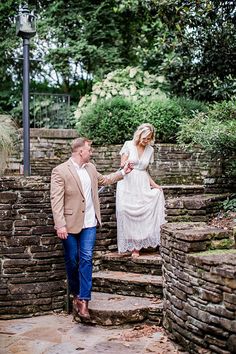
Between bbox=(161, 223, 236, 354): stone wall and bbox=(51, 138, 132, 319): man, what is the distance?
0.76m

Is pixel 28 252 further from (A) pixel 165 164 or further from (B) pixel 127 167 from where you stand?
(A) pixel 165 164

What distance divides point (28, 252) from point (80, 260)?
2.90 feet

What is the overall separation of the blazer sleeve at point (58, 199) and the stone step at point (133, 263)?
120cm

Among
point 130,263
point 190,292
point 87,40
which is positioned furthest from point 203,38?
point 190,292

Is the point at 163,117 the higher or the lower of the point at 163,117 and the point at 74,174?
the higher

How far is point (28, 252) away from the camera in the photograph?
5.84m

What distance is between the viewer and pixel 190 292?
4.20 m

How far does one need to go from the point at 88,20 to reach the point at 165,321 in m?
9.44

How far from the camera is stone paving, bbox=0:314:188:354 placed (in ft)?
14.7

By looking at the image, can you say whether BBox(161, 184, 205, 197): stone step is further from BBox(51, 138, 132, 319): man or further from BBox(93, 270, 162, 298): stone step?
BBox(51, 138, 132, 319): man

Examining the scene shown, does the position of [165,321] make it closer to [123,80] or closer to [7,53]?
[123,80]

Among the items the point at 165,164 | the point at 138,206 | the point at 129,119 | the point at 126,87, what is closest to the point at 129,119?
the point at 129,119

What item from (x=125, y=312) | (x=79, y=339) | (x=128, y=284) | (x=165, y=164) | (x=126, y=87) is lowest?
(x=79, y=339)

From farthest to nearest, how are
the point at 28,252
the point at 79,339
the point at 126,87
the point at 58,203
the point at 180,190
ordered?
the point at 126,87, the point at 180,190, the point at 28,252, the point at 58,203, the point at 79,339
